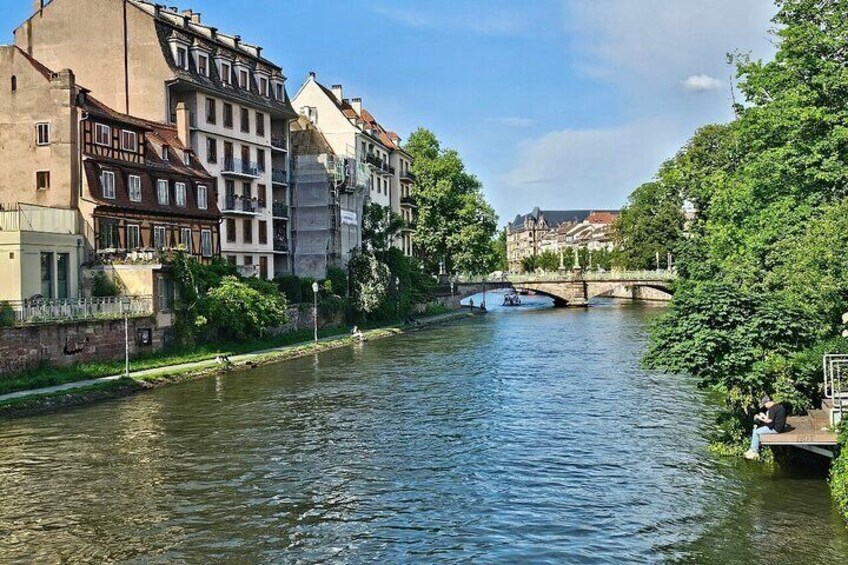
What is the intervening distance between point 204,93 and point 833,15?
38.9m

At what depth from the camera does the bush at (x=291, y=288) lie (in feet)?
199

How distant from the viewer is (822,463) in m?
20.4

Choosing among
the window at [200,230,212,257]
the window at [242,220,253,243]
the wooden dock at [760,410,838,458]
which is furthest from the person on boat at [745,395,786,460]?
the window at [242,220,253,243]

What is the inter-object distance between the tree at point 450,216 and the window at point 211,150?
45.3 metres

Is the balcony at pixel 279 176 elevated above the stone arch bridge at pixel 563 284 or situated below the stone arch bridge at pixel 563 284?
above

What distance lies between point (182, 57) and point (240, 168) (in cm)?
855

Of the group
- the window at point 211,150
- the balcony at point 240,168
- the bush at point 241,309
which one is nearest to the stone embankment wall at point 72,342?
the bush at point 241,309

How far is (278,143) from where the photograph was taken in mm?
67375

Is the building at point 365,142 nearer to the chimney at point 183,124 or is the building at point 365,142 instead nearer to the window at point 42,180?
the chimney at point 183,124

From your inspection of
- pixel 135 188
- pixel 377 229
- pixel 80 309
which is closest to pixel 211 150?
pixel 135 188

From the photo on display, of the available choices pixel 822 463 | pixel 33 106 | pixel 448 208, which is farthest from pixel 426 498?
pixel 448 208

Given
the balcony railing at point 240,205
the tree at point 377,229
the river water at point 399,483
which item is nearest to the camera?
the river water at point 399,483

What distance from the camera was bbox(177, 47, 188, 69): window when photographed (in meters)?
55.3

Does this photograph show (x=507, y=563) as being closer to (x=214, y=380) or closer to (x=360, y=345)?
(x=214, y=380)
